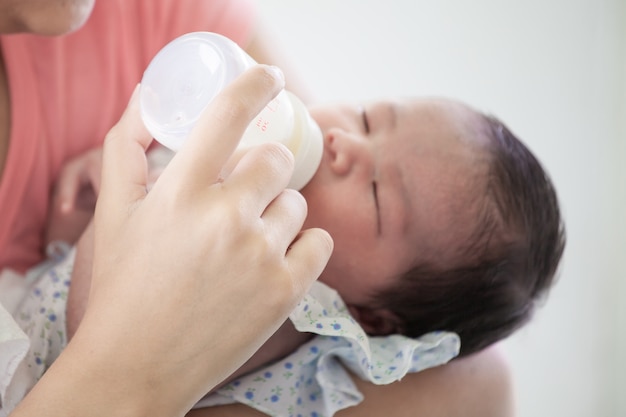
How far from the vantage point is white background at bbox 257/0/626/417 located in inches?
59.5

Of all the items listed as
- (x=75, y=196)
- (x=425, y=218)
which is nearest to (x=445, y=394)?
(x=425, y=218)

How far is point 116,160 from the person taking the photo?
0.73 meters

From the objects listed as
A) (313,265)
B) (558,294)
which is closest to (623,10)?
(558,294)

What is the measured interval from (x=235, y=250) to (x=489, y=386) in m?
0.68

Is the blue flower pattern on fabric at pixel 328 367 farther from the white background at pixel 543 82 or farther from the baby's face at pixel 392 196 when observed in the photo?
the white background at pixel 543 82

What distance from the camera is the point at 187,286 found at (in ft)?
2.11

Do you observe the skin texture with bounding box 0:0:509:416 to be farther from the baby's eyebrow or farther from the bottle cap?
the baby's eyebrow

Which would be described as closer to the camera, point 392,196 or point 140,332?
point 140,332

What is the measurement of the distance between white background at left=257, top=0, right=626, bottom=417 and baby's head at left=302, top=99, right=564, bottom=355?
1.52 ft

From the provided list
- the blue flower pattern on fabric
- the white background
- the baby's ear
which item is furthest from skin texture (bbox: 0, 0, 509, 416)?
the white background

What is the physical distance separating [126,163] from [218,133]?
0.15 metres

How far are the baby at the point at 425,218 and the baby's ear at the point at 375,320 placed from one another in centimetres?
1

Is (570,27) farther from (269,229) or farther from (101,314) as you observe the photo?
(101,314)

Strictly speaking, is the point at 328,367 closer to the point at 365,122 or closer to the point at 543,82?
the point at 365,122
